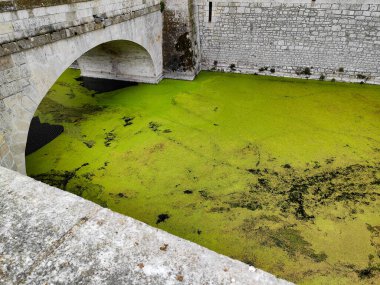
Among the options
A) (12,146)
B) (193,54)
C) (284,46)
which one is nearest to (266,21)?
(284,46)

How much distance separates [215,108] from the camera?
25.0 feet

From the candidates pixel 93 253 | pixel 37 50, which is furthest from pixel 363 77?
pixel 93 253

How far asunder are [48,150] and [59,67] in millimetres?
2003

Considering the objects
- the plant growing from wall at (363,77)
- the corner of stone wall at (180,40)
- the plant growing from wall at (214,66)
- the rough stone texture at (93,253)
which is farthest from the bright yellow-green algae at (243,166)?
the rough stone texture at (93,253)

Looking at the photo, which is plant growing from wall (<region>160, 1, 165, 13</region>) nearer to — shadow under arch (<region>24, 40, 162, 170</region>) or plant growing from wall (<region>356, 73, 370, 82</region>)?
shadow under arch (<region>24, 40, 162, 170</region>)

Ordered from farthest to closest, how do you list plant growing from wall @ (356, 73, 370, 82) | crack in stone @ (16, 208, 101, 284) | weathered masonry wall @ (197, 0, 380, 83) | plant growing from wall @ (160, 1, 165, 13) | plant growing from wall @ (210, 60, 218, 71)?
plant growing from wall @ (210, 60, 218, 71), plant growing from wall @ (356, 73, 370, 82), plant growing from wall @ (160, 1, 165, 13), weathered masonry wall @ (197, 0, 380, 83), crack in stone @ (16, 208, 101, 284)

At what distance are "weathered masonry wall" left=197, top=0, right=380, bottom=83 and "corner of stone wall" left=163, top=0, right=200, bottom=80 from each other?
2.11 feet

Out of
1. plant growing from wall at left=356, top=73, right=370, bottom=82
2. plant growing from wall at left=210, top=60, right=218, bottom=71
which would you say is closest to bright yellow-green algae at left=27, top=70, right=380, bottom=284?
plant growing from wall at left=356, top=73, right=370, bottom=82

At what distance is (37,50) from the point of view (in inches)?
174

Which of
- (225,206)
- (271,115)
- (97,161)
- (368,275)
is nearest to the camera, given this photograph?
(368,275)

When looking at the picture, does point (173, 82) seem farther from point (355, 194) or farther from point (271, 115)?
point (355, 194)

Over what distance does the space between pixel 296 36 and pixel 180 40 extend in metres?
3.70

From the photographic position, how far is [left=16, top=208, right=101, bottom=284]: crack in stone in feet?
4.87

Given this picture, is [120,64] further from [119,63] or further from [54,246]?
[54,246]
